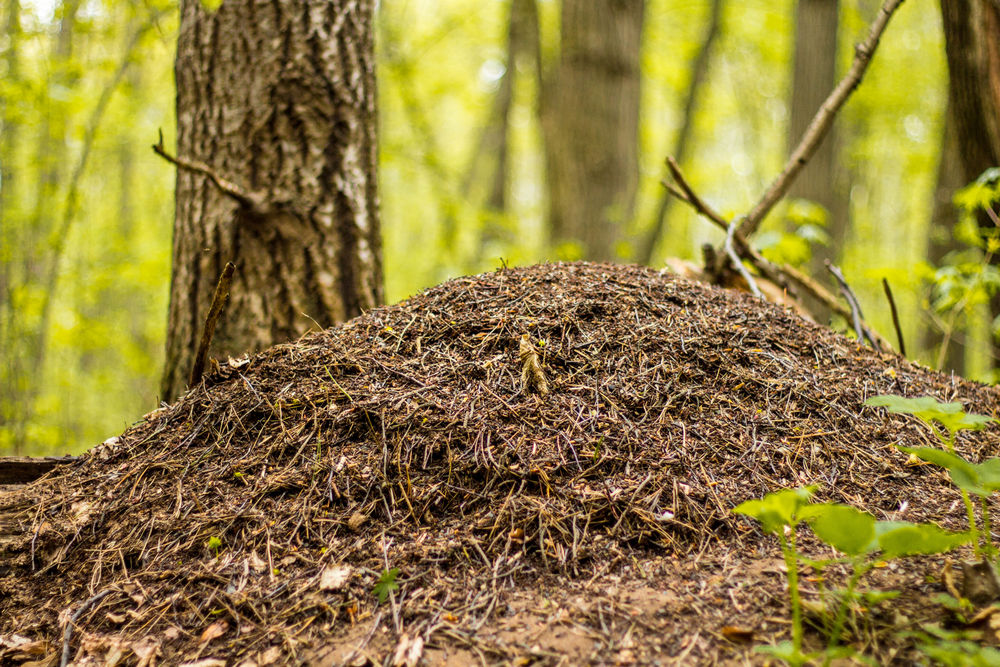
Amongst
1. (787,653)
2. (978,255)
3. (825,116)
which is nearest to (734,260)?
(825,116)

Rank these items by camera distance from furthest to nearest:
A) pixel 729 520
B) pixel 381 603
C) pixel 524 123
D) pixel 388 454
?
pixel 524 123
pixel 388 454
pixel 729 520
pixel 381 603

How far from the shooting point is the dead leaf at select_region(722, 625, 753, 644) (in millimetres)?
1392

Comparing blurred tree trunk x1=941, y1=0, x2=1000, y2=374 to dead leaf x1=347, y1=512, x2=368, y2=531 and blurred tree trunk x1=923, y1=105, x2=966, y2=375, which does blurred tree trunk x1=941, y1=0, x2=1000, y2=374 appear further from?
dead leaf x1=347, y1=512, x2=368, y2=531

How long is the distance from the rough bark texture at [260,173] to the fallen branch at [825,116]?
8.97 feet

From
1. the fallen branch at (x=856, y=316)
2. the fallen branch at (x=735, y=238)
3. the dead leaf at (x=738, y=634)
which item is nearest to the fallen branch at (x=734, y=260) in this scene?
the fallen branch at (x=735, y=238)

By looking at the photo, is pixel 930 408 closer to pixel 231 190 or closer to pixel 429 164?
pixel 231 190

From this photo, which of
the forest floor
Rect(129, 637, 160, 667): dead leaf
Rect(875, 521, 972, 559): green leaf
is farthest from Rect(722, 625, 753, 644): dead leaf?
Rect(129, 637, 160, 667): dead leaf

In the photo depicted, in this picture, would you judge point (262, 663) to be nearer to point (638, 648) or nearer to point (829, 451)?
point (638, 648)

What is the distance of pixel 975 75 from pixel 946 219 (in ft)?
6.91

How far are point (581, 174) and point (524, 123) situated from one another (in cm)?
1279

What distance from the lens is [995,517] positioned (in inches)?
73.4

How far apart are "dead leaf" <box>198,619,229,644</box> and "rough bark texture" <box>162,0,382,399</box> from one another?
1881 mm

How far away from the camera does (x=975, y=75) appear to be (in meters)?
3.79

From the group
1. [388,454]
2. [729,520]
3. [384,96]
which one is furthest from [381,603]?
[384,96]
